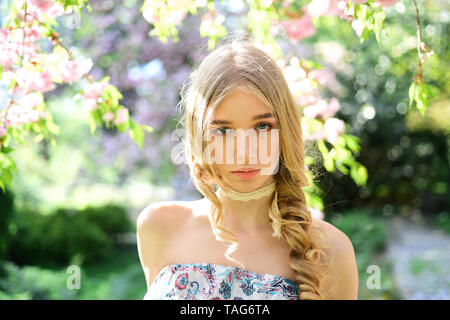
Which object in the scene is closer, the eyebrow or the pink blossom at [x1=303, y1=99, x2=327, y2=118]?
the eyebrow

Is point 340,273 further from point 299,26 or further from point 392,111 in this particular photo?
point 392,111

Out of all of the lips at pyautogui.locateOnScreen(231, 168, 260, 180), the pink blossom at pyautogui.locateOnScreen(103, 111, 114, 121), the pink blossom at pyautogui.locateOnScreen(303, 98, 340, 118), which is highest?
the pink blossom at pyautogui.locateOnScreen(303, 98, 340, 118)

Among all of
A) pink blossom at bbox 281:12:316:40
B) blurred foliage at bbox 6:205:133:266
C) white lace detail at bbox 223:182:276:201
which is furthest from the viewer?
blurred foliage at bbox 6:205:133:266

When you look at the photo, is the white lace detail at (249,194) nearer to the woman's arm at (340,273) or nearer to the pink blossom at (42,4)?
the woman's arm at (340,273)

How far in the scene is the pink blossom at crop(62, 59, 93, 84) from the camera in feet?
7.92

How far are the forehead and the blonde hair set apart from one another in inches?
0.7

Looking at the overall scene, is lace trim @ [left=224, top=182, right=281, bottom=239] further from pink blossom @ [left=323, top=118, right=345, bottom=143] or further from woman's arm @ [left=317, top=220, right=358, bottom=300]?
pink blossom @ [left=323, top=118, right=345, bottom=143]

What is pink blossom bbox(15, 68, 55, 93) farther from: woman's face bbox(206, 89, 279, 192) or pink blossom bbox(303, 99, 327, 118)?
pink blossom bbox(303, 99, 327, 118)

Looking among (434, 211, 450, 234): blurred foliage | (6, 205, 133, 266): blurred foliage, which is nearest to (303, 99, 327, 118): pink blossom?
(6, 205, 133, 266): blurred foliage

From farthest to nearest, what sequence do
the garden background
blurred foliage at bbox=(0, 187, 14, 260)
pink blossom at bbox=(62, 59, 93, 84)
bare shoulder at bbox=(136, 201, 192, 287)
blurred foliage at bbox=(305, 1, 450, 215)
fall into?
blurred foliage at bbox=(305, 1, 450, 215) < the garden background < blurred foliage at bbox=(0, 187, 14, 260) < pink blossom at bbox=(62, 59, 93, 84) < bare shoulder at bbox=(136, 201, 192, 287)

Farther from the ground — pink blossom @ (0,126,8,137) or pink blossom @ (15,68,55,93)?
pink blossom @ (15,68,55,93)

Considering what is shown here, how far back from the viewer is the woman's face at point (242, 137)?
1677 millimetres

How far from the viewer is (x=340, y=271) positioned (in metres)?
1.81

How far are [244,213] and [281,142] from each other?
0.31 metres
